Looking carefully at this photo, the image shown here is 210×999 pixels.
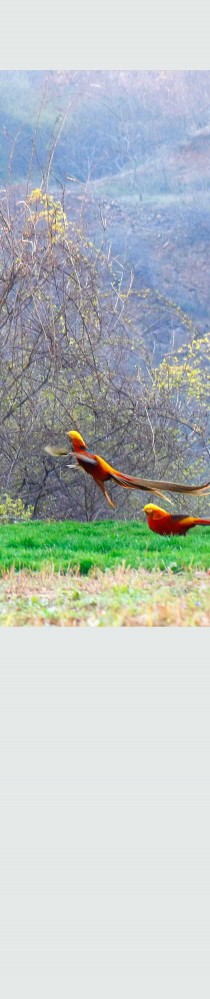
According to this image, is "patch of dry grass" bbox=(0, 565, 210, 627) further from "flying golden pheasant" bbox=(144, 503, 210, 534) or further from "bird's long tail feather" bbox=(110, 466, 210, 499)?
"flying golden pheasant" bbox=(144, 503, 210, 534)

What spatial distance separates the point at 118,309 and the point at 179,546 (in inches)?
108

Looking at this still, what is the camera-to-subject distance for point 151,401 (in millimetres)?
6461

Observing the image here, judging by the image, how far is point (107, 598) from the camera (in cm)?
339

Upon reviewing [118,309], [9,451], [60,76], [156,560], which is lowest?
[156,560]

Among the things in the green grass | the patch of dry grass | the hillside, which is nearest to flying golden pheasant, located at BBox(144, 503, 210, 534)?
the green grass

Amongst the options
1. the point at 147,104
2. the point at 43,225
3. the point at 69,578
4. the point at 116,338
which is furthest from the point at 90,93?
the point at 69,578

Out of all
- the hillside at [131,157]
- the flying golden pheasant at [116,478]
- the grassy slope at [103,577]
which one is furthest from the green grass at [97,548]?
the hillside at [131,157]

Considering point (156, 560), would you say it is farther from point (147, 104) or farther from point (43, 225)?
point (147, 104)

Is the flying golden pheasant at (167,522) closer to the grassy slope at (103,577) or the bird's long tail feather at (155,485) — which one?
the grassy slope at (103,577)

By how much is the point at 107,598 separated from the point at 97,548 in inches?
43.7

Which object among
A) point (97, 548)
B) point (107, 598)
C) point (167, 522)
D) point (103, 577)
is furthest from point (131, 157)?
point (107, 598)

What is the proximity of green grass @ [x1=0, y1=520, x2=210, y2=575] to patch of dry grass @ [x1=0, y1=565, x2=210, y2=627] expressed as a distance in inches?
4.1

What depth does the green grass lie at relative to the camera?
4.04 m

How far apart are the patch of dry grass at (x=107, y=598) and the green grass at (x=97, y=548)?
104 millimetres
